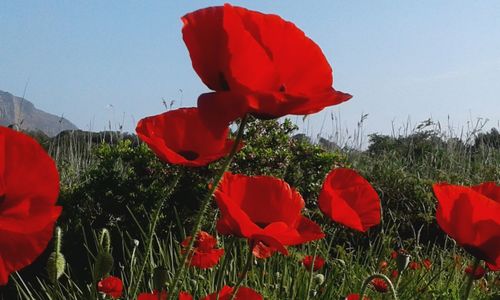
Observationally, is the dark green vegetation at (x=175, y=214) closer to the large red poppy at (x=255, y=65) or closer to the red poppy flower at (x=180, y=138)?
the red poppy flower at (x=180, y=138)

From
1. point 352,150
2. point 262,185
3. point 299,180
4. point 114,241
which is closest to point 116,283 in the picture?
point 262,185

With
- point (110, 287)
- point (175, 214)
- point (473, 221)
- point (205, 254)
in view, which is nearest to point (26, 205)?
point (473, 221)

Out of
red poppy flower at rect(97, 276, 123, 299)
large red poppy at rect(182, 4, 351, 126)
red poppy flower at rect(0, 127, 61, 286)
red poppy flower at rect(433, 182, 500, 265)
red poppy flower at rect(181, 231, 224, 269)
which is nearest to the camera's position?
red poppy flower at rect(0, 127, 61, 286)

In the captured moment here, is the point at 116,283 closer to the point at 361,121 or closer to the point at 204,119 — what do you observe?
the point at 204,119

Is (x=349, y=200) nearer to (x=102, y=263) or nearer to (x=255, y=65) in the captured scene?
(x=102, y=263)

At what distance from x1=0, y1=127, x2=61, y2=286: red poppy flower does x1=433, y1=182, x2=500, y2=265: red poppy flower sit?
31.0 inches

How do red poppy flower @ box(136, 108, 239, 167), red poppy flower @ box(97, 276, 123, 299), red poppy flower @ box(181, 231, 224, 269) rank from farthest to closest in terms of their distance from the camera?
red poppy flower @ box(181, 231, 224, 269) → red poppy flower @ box(97, 276, 123, 299) → red poppy flower @ box(136, 108, 239, 167)

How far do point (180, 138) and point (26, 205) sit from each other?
471mm

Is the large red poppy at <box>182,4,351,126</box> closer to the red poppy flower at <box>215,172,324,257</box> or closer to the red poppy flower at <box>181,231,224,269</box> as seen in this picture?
the red poppy flower at <box>215,172,324,257</box>

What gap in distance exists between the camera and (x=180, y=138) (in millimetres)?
1108

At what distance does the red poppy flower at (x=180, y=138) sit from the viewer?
1021 millimetres

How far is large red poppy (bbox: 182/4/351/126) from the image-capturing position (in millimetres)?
775

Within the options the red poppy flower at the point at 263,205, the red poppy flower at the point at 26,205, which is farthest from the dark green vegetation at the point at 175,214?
the red poppy flower at the point at 26,205

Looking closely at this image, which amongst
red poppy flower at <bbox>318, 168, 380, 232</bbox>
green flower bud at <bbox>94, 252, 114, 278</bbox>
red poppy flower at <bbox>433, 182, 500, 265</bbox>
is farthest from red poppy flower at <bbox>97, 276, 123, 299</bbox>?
red poppy flower at <bbox>433, 182, 500, 265</bbox>
